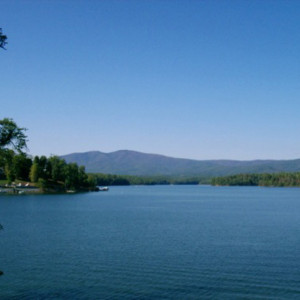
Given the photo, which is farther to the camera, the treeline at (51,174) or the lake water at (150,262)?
the treeline at (51,174)

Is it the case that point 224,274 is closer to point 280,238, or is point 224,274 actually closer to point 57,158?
point 280,238

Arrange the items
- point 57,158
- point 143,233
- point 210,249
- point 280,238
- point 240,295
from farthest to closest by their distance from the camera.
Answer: point 57,158 → point 143,233 → point 280,238 → point 210,249 → point 240,295

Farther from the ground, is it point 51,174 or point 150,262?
point 51,174

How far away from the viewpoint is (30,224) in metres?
→ 65.4

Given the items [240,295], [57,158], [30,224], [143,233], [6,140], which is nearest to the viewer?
[6,140]

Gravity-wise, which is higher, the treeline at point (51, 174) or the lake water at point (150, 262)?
the treeline at point (51, 174)

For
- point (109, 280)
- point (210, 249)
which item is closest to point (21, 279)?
point (109, 280)

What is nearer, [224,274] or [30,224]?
[224,274]

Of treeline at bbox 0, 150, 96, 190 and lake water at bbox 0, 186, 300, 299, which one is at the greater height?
treeline at bbox 0, 150, 96, 190

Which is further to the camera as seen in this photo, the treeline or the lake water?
the treeline

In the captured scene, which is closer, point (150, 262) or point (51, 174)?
point (150, 262)

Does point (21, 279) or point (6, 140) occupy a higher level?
point (6, 140)

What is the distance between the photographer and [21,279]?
3106cm

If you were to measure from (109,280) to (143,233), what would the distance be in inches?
919
